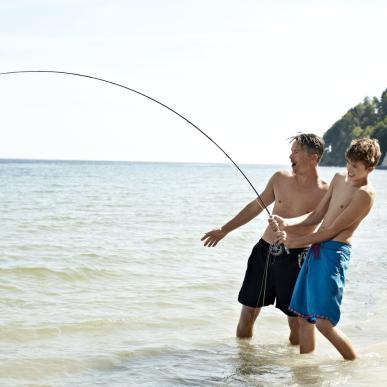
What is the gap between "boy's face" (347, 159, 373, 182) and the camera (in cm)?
457

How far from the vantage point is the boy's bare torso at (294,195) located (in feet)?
17.0

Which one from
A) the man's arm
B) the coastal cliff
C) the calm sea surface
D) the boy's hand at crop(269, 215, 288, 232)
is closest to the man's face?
the man's arm

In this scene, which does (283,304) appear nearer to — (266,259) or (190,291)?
(266,259)

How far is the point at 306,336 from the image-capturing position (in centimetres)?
514

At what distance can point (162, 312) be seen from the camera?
7273 mm

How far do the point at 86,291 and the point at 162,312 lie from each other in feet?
4.43

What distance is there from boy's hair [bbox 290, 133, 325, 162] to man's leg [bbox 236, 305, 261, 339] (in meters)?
1.29

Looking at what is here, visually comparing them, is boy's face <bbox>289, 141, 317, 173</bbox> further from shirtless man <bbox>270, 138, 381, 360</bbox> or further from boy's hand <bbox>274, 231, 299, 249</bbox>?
boy's hand <bbox>274, 231, 299, 249</bbox>

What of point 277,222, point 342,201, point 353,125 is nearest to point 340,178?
point 342,201

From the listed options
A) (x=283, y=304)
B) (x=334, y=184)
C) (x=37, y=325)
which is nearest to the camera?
(x=334, y=184)

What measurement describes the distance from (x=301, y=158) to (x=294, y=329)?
1.45m

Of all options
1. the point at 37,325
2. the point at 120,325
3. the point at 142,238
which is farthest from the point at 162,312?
the point at 142,238

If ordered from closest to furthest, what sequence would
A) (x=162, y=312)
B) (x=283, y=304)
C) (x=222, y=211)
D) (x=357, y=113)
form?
1. (x=283, y=304)
2. (x=162, y=312)
3. (x=222, y=211)
4. (x=357, y=113)

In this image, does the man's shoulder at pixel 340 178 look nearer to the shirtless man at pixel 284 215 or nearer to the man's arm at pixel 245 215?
the shirtless man at pixel 284 215
